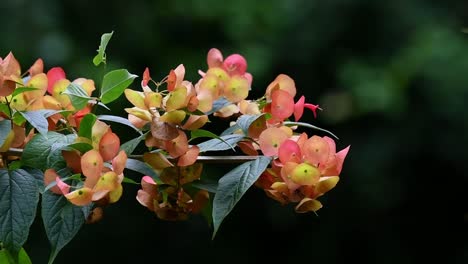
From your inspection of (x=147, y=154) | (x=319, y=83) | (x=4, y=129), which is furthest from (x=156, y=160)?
(x=319, y=83)

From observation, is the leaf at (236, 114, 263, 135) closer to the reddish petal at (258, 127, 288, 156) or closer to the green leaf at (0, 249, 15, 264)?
the reddish petal at (258, 127, 288, 156)

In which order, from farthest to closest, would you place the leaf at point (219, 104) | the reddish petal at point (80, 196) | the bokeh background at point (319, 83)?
the bokeh background at point (319, 83)
the leaf at point (219, 104)
the reddish petal at point (80, 196)

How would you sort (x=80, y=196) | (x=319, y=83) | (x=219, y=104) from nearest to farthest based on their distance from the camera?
(x=80, y=196)
(x=219, y=104)
(x=319, y=83)

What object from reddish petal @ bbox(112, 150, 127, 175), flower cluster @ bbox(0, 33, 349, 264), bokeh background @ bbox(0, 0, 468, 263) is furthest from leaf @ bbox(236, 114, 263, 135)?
bokeh background @ bbox(0, 0, 468, 263)

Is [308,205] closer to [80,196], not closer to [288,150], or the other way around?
[288,150]

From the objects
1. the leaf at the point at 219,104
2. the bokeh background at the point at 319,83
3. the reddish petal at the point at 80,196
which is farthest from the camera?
the bokeh background at the point at 319,83

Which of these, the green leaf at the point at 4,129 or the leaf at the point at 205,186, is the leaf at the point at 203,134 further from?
the green leaf at the point at 4,129

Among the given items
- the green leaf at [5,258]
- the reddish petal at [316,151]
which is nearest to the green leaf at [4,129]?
the green leaf at [5,258]
